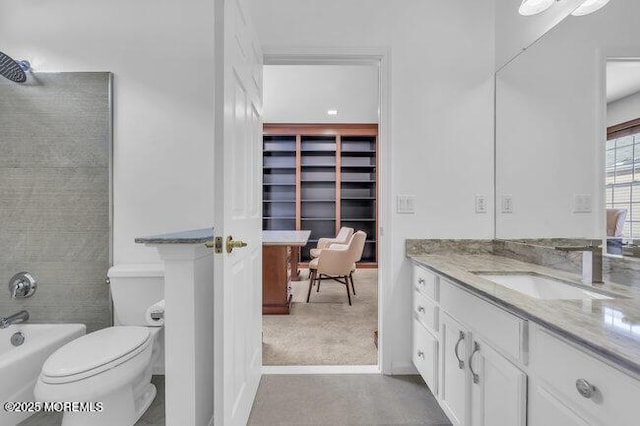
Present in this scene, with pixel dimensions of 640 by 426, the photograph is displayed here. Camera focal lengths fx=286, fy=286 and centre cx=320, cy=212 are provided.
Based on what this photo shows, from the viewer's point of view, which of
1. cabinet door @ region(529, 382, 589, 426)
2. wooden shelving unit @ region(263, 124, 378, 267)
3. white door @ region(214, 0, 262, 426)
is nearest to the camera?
cabinet door @ region(529, 382, 589, 426)

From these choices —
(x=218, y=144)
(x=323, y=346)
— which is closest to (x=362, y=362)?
(x=323, y=346)

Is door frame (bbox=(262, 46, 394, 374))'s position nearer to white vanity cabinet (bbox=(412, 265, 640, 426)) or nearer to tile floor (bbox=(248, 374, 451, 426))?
tile floor (bbox=(248, 374, 451, 426))

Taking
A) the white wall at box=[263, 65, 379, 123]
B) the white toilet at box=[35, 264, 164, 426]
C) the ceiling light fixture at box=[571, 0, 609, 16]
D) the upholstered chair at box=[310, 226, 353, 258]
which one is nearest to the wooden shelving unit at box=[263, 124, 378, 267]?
the white wall at box=[263, 65, 379, 123]

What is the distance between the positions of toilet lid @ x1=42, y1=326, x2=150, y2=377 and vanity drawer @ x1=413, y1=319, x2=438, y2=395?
59.5 inches

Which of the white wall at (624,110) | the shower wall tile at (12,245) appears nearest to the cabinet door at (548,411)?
the white wall at (624,110)

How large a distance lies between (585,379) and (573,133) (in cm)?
130

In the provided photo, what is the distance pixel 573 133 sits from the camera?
1450 millimetres

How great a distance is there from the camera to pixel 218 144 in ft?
3.58

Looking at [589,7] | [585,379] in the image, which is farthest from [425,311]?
[589,7]

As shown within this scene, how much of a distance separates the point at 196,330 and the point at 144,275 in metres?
0.81

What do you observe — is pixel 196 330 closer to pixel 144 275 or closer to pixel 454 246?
pixel 144 275

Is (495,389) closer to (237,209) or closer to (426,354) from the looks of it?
(426,354)

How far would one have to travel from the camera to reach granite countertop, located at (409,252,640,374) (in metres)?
0.61

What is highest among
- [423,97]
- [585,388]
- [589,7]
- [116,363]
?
[589,7]
